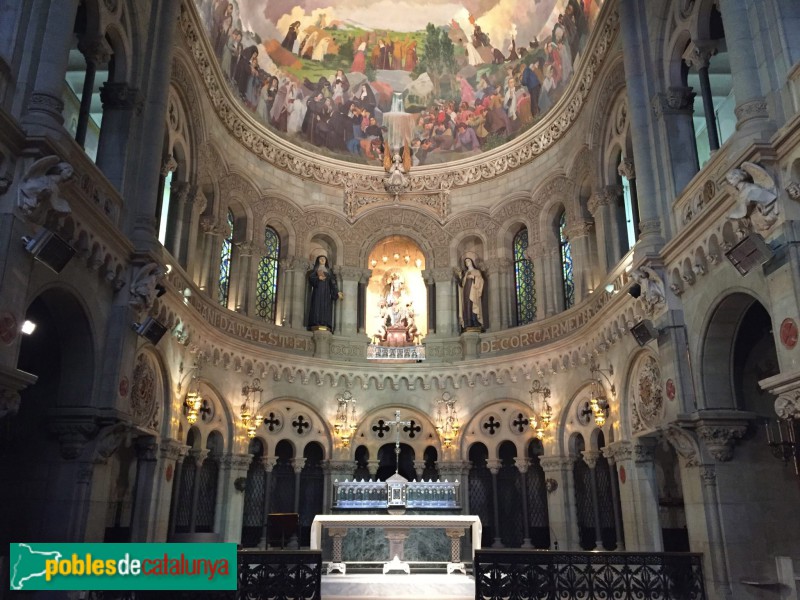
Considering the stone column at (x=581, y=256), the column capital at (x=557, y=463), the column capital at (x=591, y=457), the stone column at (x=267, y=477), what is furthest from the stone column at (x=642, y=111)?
the stone column at (x=267, y=477)

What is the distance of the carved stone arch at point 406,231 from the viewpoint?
2517 cm

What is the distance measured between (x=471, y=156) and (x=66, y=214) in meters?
17.5

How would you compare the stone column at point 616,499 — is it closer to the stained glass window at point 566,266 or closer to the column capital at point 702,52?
the stained glass window at point 566,266

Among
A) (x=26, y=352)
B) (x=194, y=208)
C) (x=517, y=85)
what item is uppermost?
(x=517, y=85)

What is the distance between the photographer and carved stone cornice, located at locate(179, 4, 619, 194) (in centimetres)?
1859

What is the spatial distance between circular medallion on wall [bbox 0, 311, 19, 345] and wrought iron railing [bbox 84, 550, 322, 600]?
3.95m

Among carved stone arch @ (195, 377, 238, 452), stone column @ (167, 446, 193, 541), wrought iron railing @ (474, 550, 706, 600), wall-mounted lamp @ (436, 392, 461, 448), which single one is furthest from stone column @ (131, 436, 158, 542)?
wall-mounted lamp @ (436, 392, 461, 448)

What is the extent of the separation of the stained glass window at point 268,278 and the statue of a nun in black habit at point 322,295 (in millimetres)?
1281

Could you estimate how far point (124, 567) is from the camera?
6.99 metres

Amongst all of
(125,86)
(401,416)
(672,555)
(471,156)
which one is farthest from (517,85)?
(672,555)

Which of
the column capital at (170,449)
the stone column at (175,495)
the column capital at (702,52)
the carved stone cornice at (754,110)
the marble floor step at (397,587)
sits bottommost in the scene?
the marble floor step at (397,587)

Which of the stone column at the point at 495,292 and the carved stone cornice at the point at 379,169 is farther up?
the carved stone cornice at the point at 379,169

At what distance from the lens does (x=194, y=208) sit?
1880cm

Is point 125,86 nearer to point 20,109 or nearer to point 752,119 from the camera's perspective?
point 20,109
